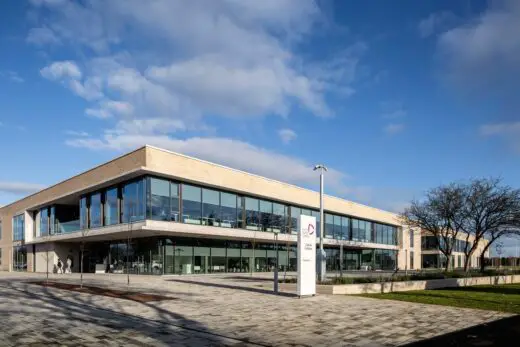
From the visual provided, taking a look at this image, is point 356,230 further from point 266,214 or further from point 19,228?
point 19,228

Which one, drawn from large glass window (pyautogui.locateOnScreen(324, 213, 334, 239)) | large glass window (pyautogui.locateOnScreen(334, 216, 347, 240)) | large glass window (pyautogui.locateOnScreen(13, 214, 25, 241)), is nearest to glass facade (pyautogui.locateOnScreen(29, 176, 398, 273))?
large glass window (pyautogui.locateOnScreen(13, 214, 25, 241))

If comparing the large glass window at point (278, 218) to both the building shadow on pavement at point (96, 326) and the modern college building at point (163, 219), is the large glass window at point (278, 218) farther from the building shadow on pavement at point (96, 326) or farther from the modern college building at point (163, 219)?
the building shadow on pavement at point (96, 326)

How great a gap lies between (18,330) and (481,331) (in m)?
11.7

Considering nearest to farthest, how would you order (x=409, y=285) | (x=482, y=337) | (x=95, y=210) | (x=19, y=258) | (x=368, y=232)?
(x=482, y=337) → (x=409, y=285) → (x=95, y=210) → (x=19, y=258) → (x=368, y=232)

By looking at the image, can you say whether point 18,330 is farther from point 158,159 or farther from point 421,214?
point 421,214

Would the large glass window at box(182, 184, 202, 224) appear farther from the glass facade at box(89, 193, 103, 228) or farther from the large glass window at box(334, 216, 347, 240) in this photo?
the large glass window at box(334, 216, 347, 240)

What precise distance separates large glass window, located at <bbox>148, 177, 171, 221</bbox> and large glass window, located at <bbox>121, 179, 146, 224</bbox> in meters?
0.71

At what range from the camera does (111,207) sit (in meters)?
43.5

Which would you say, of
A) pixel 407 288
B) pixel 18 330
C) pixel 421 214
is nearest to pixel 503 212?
pixel 421 214

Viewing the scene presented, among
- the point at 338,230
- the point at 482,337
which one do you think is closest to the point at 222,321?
the point at 482,337

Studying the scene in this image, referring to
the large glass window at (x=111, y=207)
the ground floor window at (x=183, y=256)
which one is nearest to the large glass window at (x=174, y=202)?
the ground floor window at (x=183, y=256)

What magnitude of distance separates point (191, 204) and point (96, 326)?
97.3 ft

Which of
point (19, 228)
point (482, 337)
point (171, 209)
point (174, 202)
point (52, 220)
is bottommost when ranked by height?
point (19, 228)

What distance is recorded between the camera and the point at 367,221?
75.7m
